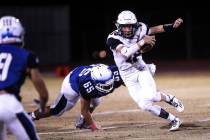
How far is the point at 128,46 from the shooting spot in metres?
10.3

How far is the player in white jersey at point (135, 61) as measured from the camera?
10.1 m

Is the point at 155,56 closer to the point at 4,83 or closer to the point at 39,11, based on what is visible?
the point at 39,11

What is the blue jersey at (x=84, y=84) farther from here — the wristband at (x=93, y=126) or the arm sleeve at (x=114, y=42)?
the arm sleeve at (x=114, y=42)

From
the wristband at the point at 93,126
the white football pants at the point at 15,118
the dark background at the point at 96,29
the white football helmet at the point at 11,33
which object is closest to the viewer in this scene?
the white football pants at the point at 15,118

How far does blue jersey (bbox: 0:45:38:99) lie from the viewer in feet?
22.1

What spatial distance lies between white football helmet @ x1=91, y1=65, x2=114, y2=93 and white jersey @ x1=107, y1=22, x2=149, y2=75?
281mm

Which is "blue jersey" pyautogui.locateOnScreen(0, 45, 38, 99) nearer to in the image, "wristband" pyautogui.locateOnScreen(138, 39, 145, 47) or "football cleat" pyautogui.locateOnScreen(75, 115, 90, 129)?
"wristband" pyautogui.locateOnScreen(138, 39, 145, 47)

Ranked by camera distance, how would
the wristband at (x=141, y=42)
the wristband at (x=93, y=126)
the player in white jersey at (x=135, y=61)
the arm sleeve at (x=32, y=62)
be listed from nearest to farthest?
the arm sleeve at (x=32, y=62), the wristband at (x=141, y=42), the player in white jersey at (x=135, y=61), the wristband at (x=93, y=126)

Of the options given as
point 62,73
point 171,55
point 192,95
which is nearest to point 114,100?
point 192,95

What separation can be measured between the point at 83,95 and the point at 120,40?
1080 millimetres

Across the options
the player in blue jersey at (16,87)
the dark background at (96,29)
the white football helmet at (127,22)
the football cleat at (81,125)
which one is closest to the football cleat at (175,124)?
the football cleat at (81,125)

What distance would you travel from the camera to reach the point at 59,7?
3025cm

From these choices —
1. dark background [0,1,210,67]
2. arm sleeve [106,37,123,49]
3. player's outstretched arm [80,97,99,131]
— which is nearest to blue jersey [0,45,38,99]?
player's outstretched arm [80,97,99,131]

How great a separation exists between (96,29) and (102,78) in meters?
22.0
